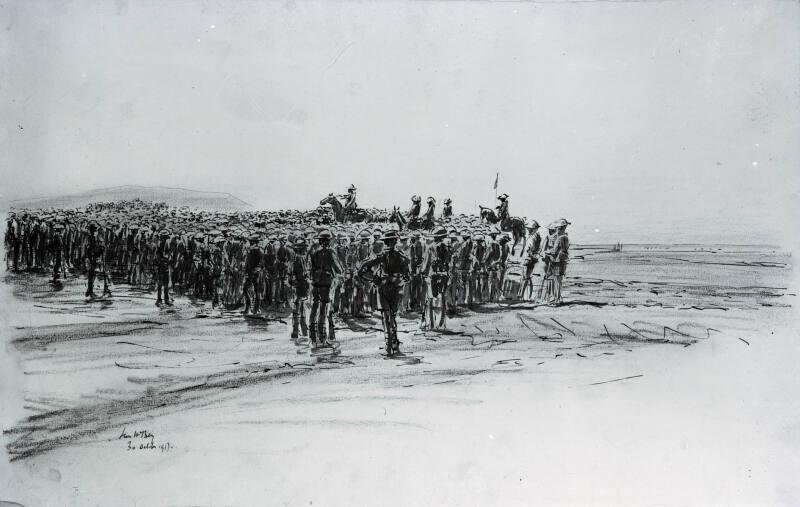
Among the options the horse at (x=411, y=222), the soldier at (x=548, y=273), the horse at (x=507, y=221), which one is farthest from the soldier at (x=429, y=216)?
the soldier at (x=548, y=273)

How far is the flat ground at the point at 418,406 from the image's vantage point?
3.91 metres

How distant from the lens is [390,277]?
4.26 metres

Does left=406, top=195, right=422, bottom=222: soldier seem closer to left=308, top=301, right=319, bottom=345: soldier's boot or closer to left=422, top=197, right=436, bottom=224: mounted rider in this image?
left=422, top=197, right=436, bottom=224: mounted rider

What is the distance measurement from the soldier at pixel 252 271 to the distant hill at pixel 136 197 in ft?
1.83

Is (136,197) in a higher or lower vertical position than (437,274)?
higher

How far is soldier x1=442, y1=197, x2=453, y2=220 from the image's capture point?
4184 millimetres

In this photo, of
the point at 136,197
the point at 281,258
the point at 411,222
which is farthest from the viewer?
the point at 281,258

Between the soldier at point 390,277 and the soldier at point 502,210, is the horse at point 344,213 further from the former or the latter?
the soldier at point 502,210

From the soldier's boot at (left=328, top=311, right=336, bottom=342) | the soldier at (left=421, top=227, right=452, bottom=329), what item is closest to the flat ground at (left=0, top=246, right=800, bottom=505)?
the soldier's boot at (left=328, top=311, right=336, bottom=342)

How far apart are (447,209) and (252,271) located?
1774 millimetres

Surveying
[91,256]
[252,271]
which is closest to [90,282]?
[91,256]

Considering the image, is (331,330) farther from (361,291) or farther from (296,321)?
(361,291)

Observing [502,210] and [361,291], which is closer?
[502,210]

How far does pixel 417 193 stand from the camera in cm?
414
